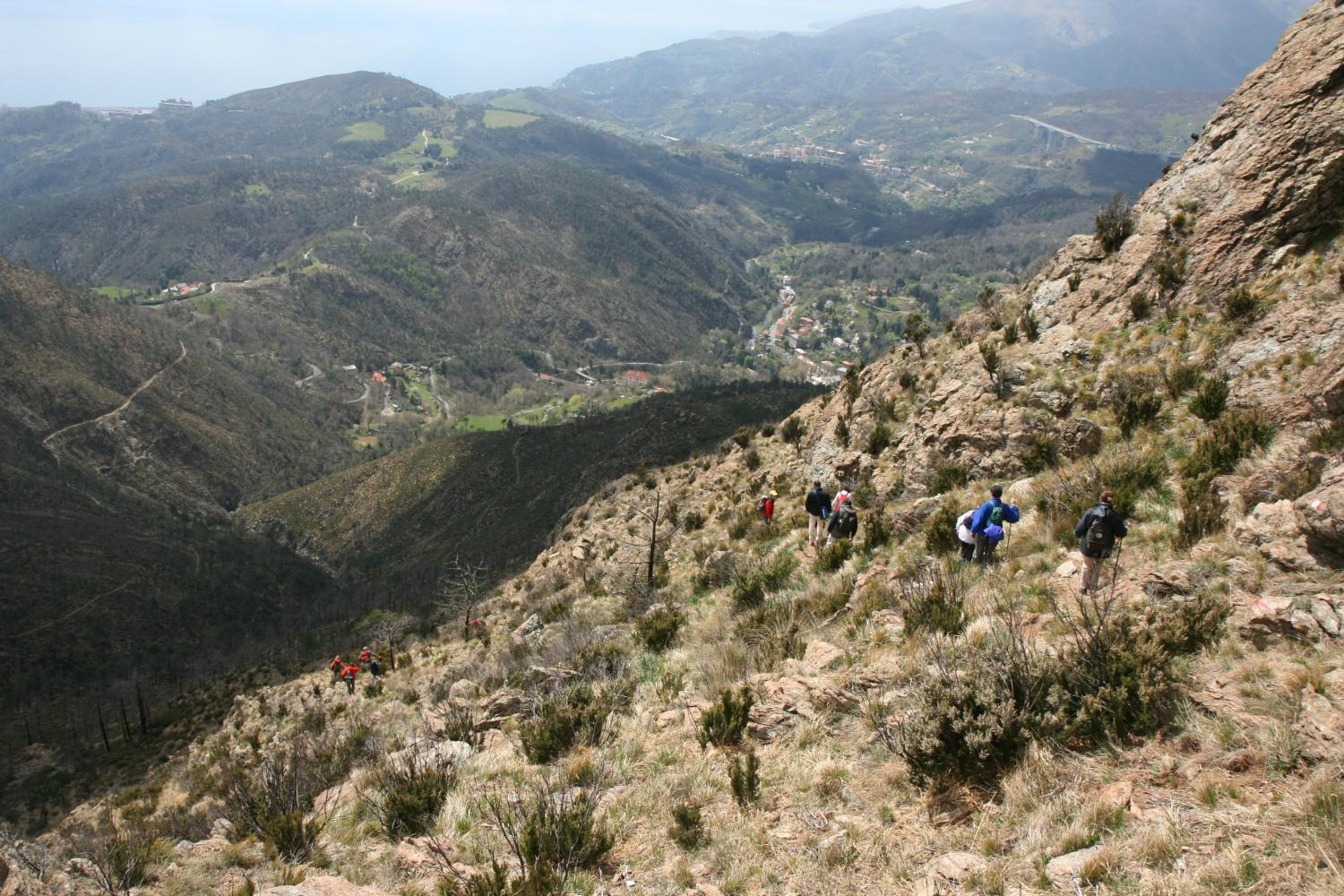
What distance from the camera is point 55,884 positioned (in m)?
6.21

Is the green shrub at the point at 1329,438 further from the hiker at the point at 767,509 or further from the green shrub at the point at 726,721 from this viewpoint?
the hiker at the point at 767,509

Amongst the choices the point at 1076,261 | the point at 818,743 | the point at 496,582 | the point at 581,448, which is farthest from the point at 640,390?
the point at 818,743

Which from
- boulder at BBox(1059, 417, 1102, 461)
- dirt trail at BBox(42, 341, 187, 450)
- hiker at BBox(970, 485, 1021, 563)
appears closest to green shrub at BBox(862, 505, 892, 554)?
hiker at BBox(970, 485, 1021, 563)

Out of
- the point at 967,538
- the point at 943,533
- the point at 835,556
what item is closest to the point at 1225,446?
the point at 967,538

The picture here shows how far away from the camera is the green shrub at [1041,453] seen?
1057 cm

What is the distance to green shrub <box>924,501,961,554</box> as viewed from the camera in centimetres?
975

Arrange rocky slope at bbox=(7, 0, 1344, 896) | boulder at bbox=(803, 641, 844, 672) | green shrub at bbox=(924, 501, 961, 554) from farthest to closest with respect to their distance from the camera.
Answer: green shrub at bbox=(924, 501, 961, 554)
boulder at bbox=(803, 641, 844, 672)
rocky slope at bbox=(7, 0, 1344, 896)

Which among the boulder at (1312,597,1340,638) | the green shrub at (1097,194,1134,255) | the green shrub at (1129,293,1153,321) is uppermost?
the green shrub at (1097,194,1134,255)

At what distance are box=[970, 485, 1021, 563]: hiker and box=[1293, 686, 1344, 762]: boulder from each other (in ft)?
14.9

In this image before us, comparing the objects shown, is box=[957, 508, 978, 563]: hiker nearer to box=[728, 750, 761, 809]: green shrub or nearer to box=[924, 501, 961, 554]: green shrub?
box=[924, 501, 961, 554]: green shrub

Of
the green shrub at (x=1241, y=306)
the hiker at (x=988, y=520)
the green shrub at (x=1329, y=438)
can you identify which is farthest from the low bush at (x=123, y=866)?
the green shrub at (x=1241, y=306)

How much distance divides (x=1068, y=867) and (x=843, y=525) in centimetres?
828

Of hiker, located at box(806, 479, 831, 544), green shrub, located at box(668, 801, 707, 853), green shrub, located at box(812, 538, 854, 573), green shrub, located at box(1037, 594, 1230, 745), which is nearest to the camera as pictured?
green shrub, located at box(1037, 594, 1230, 745)

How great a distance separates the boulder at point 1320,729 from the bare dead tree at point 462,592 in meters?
22.9
